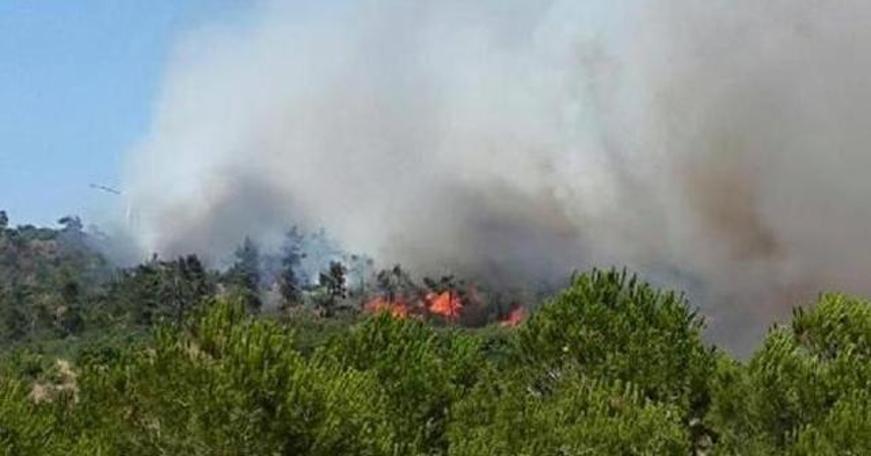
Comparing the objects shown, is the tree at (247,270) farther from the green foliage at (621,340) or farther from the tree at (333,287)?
the green foliage at (621,340)

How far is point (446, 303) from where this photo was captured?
110m

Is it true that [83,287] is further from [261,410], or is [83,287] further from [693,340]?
[261,410]

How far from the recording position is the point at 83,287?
377 feet

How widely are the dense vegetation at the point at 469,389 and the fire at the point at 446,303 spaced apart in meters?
76.4

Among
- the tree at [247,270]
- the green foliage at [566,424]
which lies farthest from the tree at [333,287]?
the green foliage at [566,424]

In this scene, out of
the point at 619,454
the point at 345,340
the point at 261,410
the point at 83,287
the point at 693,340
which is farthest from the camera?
the point at 83,287

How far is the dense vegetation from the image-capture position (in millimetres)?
17906

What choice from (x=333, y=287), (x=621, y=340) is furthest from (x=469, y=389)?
(x=333, y=287)

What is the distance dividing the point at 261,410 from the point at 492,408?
784 cm

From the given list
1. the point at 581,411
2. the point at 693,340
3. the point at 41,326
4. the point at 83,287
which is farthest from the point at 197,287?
the point at 581,411

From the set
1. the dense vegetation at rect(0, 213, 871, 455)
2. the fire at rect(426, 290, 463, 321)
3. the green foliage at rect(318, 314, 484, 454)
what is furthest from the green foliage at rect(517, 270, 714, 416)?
the fire at rect(426, 290, 463, 321)

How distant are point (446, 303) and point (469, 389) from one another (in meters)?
81.3

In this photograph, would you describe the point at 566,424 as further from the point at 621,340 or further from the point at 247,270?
the point at 247,270

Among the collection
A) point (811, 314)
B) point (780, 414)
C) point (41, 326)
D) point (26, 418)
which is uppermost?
point (41, 326)
